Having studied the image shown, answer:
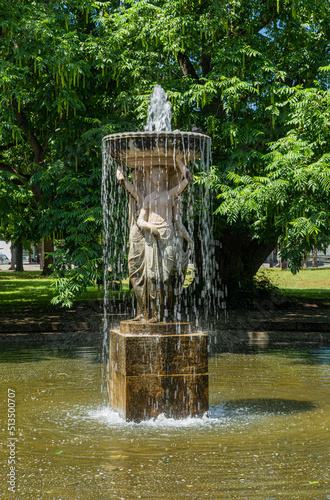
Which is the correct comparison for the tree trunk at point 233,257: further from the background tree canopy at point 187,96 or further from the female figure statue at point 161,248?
the female figure statue at point 161,248

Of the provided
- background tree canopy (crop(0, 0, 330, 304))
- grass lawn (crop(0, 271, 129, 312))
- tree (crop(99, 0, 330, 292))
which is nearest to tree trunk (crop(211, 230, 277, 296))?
background tree canopy (crop(0, 0, 330, 304))

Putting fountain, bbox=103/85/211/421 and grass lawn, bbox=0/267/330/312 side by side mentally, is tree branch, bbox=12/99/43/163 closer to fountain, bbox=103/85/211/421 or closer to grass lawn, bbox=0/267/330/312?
grass lawn, bbox=0/267/330/312

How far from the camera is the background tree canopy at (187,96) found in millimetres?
14461

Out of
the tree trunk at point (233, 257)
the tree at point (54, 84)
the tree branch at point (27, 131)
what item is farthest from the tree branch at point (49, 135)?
the tree trunk at point (233, 257)

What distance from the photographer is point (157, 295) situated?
8.12m

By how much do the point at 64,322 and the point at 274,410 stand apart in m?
10.5

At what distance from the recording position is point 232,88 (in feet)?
48.6

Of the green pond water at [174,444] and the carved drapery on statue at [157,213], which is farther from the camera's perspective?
the carved drapery on statue at [157,213]

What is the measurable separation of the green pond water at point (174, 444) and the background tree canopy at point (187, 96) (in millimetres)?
5111

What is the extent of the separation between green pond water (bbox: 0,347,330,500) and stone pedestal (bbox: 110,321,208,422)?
186mm

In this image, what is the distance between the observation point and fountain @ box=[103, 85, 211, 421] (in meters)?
7.76

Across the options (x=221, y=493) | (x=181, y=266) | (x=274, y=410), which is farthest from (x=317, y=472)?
(x=181, y=266)

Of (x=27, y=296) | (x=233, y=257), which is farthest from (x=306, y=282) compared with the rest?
(x=27, y=296)

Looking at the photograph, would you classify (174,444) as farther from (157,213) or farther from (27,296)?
(27,296)
